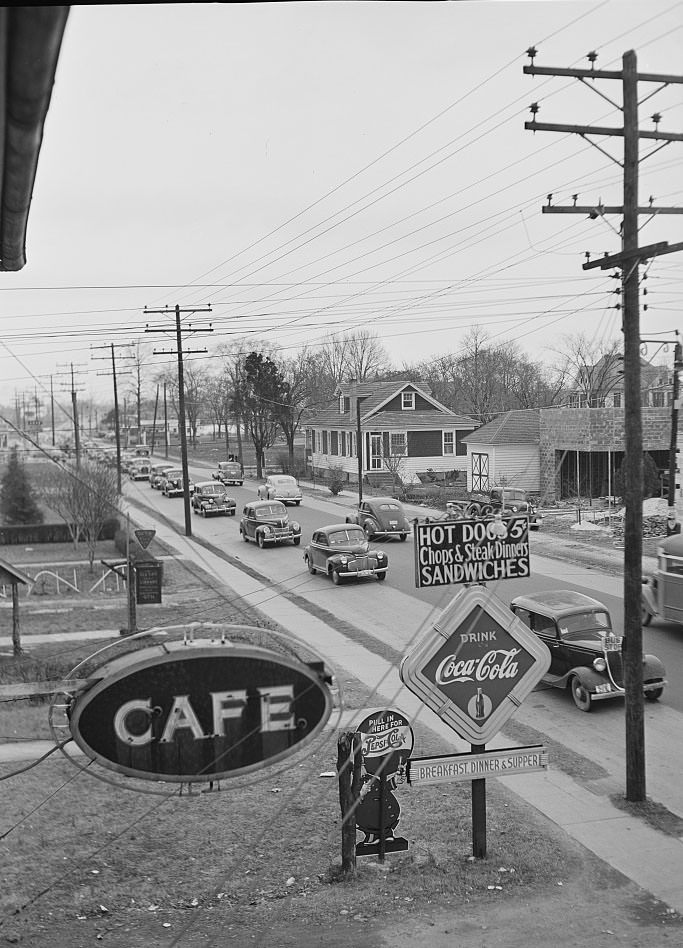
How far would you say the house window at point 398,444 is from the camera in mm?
13347

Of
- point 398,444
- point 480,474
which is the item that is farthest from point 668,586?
point 480,474

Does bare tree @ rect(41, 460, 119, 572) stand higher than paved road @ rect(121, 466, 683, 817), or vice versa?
bare tree @ rect(41, 460, 119, 572)

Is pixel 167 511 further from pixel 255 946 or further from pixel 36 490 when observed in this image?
pixel 255 946

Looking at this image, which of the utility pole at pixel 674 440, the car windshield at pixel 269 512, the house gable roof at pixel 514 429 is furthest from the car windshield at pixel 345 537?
the utility pole at pixel 674 440

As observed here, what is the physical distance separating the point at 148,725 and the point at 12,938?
115 inches

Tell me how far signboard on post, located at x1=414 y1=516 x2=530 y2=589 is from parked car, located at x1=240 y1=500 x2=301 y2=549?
28.2 ft

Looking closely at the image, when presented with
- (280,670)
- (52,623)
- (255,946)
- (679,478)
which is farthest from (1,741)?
(679,478)

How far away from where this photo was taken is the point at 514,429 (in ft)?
39.1

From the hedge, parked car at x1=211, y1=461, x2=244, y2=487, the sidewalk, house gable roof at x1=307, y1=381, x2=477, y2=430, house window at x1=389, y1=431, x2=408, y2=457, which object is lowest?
the sidewalk

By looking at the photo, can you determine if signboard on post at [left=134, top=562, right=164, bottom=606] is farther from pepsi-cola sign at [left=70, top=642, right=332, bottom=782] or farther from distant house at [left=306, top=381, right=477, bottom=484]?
pepsi-cola sign at [left=70, top=642, right=332, bottom=782]

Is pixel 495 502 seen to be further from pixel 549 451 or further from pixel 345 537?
pixel 345 537

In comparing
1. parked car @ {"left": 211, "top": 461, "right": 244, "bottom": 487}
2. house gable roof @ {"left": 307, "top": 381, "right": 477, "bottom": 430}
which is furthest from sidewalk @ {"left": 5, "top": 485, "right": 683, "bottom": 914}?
parked car @ {"left": 211, "top": 461, "right": 244, "bottom": 487}

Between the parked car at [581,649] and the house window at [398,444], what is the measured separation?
2.78 metres

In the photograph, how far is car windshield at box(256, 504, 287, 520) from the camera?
16972 millimetres
